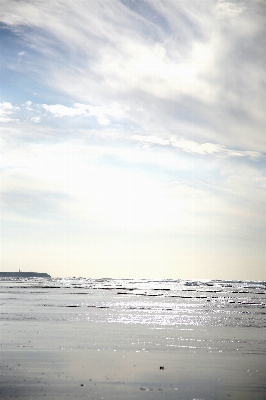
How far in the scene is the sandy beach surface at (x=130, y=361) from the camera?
15.3 m

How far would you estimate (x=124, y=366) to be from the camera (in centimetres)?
1923

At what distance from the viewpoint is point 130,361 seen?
20.3 metres

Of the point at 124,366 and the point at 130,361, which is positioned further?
the point at 130,361

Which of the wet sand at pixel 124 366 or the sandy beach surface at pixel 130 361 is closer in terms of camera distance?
the wet sand at pixel 124 366

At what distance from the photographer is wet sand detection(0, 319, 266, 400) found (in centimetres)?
1520

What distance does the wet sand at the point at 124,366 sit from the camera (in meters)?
15.2

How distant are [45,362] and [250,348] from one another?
38.8 feet

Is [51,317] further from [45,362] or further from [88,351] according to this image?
[45,362]

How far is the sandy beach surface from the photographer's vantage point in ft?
50.3

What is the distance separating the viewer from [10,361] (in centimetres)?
1955

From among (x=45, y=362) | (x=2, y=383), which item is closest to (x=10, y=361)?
(x=45, y=362)

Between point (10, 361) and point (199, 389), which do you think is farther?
point (10, 361)

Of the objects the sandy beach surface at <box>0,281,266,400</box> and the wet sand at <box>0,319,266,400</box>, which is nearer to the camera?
the wet sand at <box>0,319,266,400</box>

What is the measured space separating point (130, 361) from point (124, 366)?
3.57 feet
